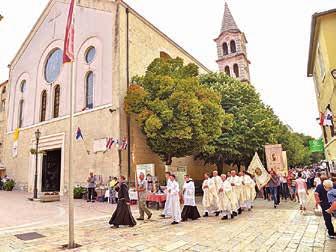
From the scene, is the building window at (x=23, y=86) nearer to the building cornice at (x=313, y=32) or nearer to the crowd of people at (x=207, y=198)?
the crowd of people at (x=207, y=198)

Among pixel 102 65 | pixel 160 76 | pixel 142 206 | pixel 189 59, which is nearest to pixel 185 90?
pixel 160 76

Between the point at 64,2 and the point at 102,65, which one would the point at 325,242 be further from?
the point at 64,2

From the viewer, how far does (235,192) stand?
12.0m

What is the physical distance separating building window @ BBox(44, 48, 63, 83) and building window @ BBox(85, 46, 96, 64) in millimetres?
3332

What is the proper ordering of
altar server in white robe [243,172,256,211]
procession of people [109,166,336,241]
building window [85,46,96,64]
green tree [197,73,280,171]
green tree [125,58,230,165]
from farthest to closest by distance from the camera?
building window [85,46,96,64]
green tree [197,73,280,171]
green tree [125,58,230,165]
altar server in white robe [243,172,256,211]
procession of people [109,166,336,241]

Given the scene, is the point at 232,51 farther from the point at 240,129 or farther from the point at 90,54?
the point at 90,54

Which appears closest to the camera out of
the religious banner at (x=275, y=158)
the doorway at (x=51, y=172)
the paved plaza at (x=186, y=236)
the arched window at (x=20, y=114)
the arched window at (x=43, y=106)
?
the paved plaza at (x=186, y=236)

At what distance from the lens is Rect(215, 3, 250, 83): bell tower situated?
41094 mm

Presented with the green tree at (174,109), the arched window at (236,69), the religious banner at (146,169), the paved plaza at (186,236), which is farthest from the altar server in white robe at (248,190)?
the arched window at (236,69)

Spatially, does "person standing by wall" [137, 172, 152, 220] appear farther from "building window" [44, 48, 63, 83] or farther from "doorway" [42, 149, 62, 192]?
"building window" [44, 48, 63, 83]

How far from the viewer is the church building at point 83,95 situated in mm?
19125

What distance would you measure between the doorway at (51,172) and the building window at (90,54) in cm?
867

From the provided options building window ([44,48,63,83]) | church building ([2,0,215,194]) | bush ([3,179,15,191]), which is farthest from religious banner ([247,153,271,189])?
bush ([3,179,15,191])

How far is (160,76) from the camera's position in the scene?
1761 centimetres
